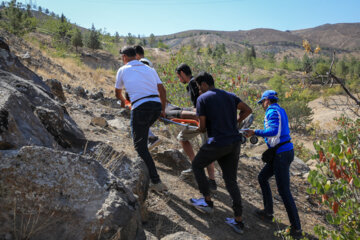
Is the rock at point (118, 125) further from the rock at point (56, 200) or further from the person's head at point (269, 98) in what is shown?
the rock at point (56, 200)

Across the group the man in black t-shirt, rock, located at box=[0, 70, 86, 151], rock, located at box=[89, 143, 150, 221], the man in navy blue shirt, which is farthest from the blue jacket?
rock, located at box=[0, 70, 86, 151]

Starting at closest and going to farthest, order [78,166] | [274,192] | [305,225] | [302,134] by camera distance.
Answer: [78,166], [305,225], [274,192], [302,134]

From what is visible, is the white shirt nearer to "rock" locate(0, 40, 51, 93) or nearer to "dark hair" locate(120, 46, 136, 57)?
"dark hair" locate(120, 46, 136, 57)

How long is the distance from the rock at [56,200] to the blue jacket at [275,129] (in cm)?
203

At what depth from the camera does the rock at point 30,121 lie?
2.40 metres

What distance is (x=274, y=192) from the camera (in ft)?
19.0

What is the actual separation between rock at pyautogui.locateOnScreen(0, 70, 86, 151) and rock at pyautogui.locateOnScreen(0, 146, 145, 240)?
0.37 metres

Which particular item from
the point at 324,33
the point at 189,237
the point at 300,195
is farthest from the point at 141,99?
the point at 324,33

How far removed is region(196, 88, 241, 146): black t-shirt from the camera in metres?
3.20

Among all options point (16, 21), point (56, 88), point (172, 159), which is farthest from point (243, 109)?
point (16, 21)

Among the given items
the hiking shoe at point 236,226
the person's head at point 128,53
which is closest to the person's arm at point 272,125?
the hiking shoe at point 236,226

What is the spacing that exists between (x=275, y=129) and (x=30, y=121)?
2.80 meters

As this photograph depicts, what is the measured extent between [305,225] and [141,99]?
3.35 meters

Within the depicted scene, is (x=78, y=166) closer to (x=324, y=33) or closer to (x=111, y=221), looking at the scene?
(x=111, y=221)
